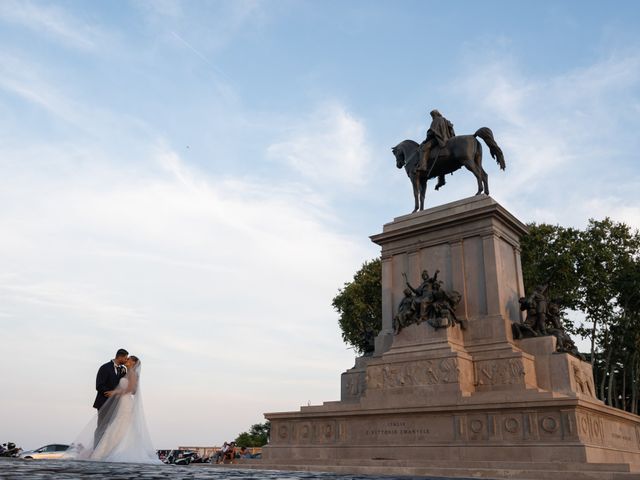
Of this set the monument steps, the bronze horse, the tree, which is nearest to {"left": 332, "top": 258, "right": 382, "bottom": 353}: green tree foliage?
the tree

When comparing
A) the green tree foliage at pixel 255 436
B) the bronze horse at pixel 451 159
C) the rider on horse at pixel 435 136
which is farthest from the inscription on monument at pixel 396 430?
the green tree foliage at pixel 255 436

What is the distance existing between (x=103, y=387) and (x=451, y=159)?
14.2 metres

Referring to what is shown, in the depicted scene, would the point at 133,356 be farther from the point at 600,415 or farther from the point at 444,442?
the point at 600,415

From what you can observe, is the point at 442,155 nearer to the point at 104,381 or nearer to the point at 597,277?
the point at 104,381

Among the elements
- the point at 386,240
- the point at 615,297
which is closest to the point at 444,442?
the point at 386,240

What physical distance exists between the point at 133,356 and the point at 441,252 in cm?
1133

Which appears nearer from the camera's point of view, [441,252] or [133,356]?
[133,356]

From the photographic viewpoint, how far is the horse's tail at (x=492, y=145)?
2084cm

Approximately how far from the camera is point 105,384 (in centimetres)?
1138

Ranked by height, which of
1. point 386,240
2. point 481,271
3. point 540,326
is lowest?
point 540,326

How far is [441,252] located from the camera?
19.8m

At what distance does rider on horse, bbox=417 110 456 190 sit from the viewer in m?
21.2

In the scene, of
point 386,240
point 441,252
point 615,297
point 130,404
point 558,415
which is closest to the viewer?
point 130,404

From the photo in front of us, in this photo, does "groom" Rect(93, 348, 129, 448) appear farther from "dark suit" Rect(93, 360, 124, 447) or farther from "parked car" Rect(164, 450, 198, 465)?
"parked car" Rect(164, 450, 198, 465)
